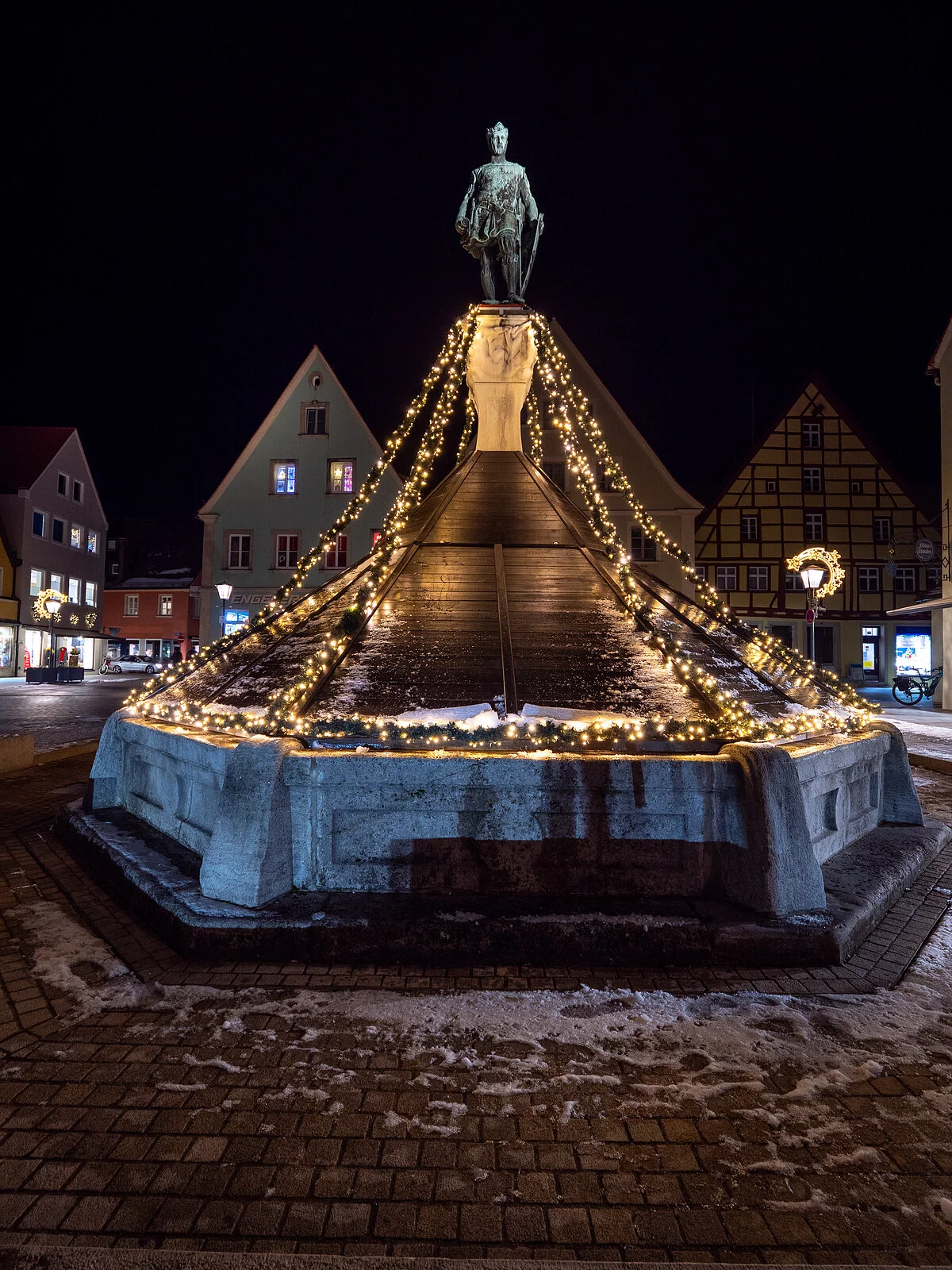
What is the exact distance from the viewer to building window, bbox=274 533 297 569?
3212 cm

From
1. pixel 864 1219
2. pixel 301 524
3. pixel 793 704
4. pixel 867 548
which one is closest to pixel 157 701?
pixel 793 704

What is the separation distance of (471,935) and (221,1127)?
5.73 ft

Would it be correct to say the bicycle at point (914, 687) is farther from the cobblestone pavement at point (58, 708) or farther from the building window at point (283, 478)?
the cobblestone pavement at point (58, 708)

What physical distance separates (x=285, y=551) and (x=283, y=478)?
10.4 feet

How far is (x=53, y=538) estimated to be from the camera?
142ft

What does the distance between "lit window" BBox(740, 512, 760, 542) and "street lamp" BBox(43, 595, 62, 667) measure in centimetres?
3548

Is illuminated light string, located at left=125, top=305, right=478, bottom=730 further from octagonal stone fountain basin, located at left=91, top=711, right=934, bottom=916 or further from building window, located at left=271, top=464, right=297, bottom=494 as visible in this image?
building window, located at left=271, top=464, right=297, bottom=494

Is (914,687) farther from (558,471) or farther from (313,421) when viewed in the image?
(313,421)

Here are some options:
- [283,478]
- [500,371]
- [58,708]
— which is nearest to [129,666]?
[283,478]

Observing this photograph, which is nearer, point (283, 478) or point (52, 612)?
point (283, 478)

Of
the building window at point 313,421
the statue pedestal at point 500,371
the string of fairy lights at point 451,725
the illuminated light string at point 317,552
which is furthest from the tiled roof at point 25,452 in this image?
the statue pedestal at point 500,371

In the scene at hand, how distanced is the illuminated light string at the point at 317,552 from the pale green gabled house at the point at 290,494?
2055cm

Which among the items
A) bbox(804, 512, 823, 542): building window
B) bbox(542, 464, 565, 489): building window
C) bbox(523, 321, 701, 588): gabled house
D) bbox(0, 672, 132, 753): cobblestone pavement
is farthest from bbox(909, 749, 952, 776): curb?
bbox(804, 512, 823, 542): building window

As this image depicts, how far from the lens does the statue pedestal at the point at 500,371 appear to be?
35.4ft
